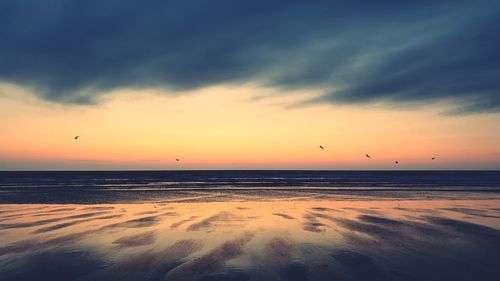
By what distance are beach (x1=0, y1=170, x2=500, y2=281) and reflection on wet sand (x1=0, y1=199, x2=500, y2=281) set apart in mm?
21

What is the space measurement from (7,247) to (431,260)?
385 inches

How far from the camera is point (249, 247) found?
8.80 m

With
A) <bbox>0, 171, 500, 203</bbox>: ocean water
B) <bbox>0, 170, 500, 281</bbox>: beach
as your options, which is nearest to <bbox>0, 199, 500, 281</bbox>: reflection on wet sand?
<bbox>0, 170, 500, 281</bbox>: beach

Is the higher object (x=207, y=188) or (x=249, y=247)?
Answer: (x=207, y=188)

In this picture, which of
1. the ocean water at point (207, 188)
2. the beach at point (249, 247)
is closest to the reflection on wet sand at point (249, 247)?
the beach at point (249, 247)

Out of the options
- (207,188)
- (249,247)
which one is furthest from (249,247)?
(207,188)

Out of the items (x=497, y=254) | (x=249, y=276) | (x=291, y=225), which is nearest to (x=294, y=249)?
(x=249, y=276)

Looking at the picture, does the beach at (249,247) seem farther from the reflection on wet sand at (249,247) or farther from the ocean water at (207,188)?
the ocean water at (207,188)

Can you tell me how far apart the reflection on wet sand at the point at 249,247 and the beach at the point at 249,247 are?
0.02 metres

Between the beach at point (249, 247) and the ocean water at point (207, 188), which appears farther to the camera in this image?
the ocean water at point (207, 188)

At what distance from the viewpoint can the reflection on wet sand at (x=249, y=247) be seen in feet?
22.0

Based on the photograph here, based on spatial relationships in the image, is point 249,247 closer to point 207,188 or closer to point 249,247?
point 249,247

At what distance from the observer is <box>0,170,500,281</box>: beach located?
6691 mm

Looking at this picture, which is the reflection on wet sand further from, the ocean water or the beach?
the ocean water
